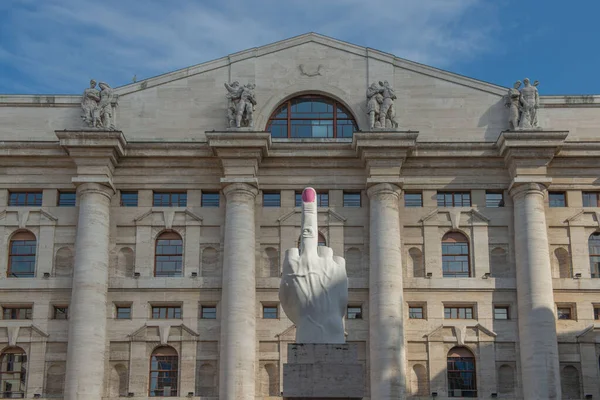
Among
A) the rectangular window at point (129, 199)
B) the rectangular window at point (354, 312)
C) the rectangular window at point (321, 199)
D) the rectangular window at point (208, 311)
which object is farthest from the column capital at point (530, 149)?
the rectangular window at point (129, 199)

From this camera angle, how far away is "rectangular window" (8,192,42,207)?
166ft

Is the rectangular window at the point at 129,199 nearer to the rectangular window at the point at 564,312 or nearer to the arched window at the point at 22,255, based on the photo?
the arched window at the point at 22,255

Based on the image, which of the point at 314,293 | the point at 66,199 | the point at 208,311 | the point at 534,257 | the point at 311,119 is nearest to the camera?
the point at 314,293

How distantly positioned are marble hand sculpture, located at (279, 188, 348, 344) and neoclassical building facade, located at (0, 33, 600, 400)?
58.0ft

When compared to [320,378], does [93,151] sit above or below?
above

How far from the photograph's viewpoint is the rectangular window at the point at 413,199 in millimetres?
50688

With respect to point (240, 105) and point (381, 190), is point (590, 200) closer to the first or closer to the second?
point (381, 190)

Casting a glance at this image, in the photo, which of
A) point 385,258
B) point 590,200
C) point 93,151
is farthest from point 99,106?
point 590,200

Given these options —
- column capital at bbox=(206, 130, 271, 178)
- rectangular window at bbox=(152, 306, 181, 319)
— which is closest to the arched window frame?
column capital at bbox=(206, 130, 271, 178)

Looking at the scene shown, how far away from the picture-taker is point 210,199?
50.9m

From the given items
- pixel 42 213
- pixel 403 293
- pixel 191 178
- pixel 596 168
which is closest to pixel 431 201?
pixel 403 293

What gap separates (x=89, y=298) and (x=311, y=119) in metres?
13.3

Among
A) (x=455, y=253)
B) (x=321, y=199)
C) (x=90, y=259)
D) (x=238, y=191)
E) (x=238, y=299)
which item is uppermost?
(x=321, y=199)

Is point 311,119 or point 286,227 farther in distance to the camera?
point 311,119
